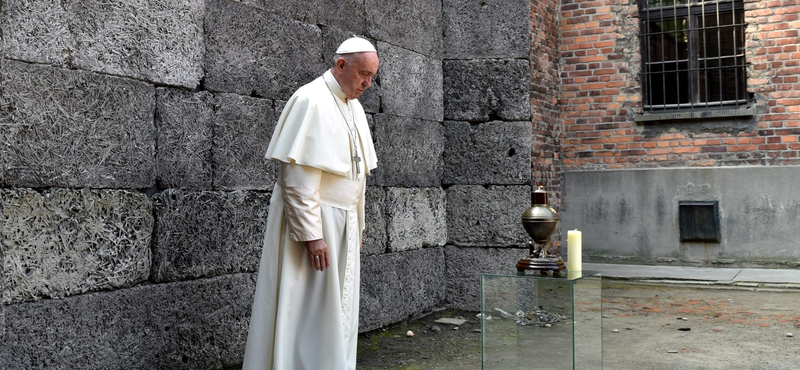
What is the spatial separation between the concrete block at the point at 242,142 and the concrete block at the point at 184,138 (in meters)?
0.08

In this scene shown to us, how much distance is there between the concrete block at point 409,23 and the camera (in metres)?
5.85

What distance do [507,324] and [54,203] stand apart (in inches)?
87.7

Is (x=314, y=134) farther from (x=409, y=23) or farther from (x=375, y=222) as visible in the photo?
(x=409, y=23)

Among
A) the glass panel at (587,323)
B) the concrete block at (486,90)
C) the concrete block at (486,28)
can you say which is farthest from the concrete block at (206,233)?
the concrete block at (486,28)

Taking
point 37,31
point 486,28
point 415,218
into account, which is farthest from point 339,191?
point 486,28

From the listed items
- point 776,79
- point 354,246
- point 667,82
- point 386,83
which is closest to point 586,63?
point 667,82

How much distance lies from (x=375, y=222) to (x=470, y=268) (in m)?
1.22

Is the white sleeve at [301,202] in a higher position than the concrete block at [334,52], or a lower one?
lower

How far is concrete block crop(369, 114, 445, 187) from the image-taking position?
5836 millimetres

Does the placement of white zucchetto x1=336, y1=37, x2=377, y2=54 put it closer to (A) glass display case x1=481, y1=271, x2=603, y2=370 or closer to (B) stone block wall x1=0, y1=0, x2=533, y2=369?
(B) stone block wall x1=0, y1=0, x2=533, y2=369

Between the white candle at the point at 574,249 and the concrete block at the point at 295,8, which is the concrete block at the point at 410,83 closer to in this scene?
the concrete block at the point at 295,8

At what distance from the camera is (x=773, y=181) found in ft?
28.8

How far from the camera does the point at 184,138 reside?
421cm

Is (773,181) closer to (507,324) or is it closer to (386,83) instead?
(386,83)
